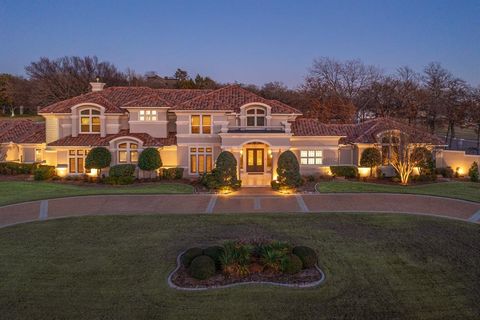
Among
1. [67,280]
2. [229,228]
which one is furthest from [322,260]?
[67,280]

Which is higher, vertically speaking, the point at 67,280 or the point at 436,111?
the point at 436,111

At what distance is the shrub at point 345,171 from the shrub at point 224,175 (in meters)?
9.27

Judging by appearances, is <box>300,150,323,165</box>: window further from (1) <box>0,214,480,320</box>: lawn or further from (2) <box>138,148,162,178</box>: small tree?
(1) <box>0,214,480,320</box>: lawn

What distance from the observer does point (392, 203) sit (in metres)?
21.0

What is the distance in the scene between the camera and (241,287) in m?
10.5

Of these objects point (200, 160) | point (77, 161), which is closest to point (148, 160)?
point (200, 160)

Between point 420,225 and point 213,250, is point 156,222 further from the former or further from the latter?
point 420,225

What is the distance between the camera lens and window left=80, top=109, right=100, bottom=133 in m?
31.3

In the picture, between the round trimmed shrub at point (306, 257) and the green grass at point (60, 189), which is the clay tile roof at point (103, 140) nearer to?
the green grass at point (60, 189)

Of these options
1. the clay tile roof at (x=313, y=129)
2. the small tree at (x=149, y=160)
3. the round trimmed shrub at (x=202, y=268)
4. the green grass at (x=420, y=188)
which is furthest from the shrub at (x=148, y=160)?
the round trimmed shrub at (x=202, y=268)

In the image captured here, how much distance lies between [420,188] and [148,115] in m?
22.1

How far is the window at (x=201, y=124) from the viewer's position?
97.6 ft

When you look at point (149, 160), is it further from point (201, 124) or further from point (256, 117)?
point (256, 117)

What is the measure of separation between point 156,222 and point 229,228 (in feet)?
12.1
